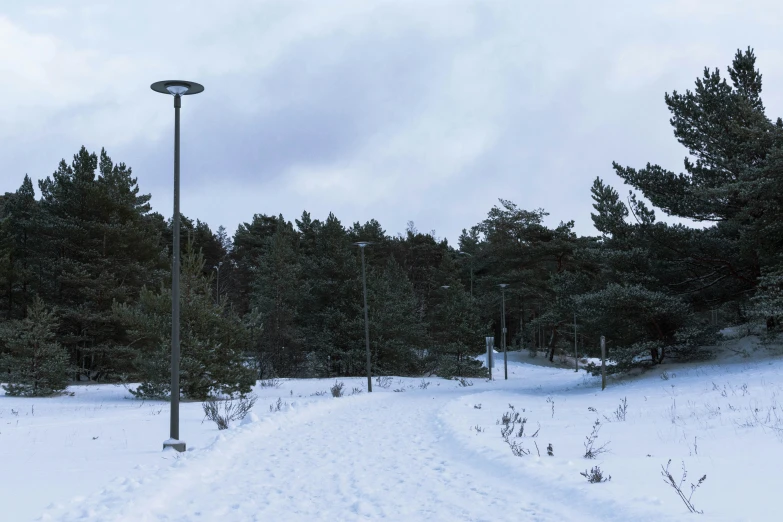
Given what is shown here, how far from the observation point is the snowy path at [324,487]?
616cm

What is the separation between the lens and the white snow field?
611cm

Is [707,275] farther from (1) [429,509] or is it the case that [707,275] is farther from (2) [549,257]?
(2) [549,257]

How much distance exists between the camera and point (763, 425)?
9266mm

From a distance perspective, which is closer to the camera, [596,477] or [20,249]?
[596,477]

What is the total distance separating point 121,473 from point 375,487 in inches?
142

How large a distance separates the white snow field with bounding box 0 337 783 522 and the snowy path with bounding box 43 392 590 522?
0.03 metres

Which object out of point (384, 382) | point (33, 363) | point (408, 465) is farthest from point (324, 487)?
point (384, 382)

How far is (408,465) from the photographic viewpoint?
29.8ft

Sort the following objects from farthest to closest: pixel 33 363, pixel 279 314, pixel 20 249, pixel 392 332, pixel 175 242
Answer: pixel 279 314 < pixel 392 332 < pixel 20 249 < pixel 33 363 < pixel 175 242

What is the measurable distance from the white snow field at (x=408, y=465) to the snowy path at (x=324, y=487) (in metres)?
0.03

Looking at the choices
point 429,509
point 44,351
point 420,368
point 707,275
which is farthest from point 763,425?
point 420,368

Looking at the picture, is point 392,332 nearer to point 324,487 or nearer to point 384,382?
point 384,382

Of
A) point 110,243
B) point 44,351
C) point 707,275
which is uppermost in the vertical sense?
point 110,243

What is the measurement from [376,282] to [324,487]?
3726 centimetres
